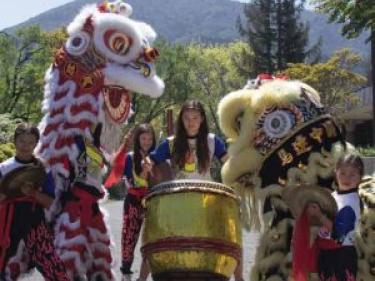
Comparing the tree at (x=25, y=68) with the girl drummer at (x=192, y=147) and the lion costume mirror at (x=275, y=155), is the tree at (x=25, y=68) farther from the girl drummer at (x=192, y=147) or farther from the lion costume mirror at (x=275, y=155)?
the lion costume mirror at (x=275, y=155)

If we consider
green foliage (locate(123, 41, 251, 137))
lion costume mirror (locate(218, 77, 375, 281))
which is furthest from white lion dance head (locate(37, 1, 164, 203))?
green foliage (locate(123, 41, 251, 137))

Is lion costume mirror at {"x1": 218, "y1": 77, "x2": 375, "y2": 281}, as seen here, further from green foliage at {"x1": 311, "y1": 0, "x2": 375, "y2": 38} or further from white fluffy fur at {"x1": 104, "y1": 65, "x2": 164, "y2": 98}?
green foliage at {"x1": 311, "y1": 0, "x2": 375, "y2": 38}

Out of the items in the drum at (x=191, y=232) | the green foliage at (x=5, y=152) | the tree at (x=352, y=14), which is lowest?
the drum at (x=191, y=232)

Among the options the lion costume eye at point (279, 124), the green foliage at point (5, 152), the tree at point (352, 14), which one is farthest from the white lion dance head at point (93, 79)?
the tree at point (352, 14)

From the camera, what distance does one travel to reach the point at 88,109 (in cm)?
580

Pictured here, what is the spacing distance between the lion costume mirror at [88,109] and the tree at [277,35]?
37.8 m

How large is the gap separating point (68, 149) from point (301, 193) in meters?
1.96

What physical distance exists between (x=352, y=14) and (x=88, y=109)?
7110mm

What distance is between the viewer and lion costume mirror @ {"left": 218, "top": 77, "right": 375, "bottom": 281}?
4.76 meters

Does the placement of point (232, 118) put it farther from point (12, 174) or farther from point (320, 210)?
point (12, 174)

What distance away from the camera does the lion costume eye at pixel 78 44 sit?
593 cm

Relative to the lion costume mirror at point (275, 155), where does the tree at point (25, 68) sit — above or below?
above

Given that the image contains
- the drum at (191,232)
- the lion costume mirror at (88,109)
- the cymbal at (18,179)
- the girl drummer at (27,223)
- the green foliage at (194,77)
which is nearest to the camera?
the drum at (191,232)

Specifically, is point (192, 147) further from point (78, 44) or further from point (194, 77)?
point (194, 77)
